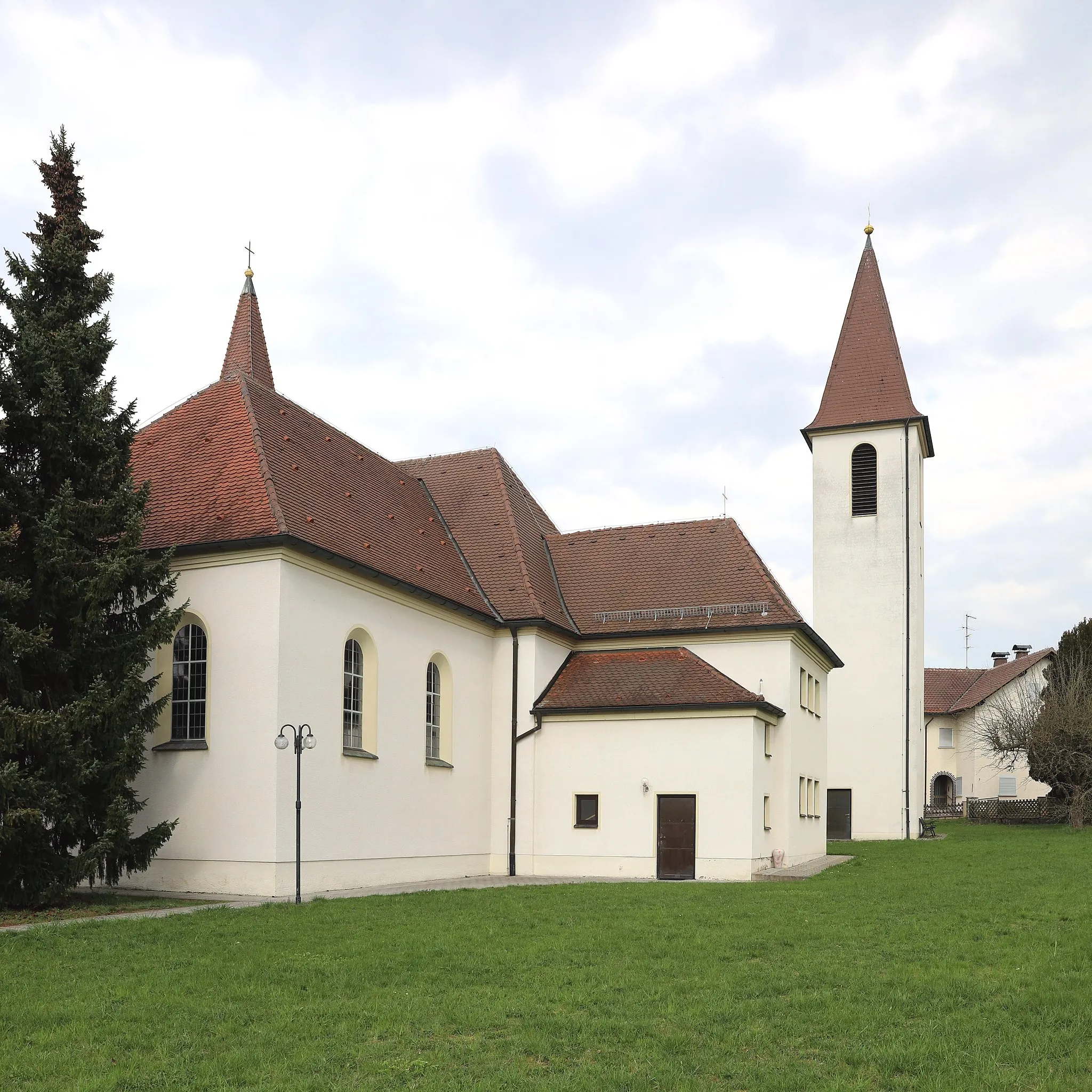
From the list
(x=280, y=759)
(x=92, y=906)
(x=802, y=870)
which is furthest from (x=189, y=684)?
(x=802, y=870)

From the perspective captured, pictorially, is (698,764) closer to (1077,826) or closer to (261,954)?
(261,954)

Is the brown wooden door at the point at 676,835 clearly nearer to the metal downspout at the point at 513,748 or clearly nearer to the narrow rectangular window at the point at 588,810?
the narrow rectangular window at the point at 588,810

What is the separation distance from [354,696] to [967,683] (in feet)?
193

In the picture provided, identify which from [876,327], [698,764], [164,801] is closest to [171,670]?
[164,801]

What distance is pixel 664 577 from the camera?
105 feet

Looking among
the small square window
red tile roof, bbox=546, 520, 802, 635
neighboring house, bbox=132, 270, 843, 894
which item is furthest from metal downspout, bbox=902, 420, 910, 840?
the small square window

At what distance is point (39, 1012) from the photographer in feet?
32.7

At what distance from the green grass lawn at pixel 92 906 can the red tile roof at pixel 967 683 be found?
57312 mm

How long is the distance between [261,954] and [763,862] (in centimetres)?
1721

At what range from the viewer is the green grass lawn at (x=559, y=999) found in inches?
326

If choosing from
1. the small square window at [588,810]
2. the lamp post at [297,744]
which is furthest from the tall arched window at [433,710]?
the lamp post at [297,744]

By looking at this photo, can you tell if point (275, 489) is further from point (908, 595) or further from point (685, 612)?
point (908, 595)

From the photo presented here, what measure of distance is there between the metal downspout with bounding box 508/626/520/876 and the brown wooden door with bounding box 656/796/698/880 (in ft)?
12.0

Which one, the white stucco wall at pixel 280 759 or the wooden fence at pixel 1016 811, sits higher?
the white stucco wall at pixel 280 759
